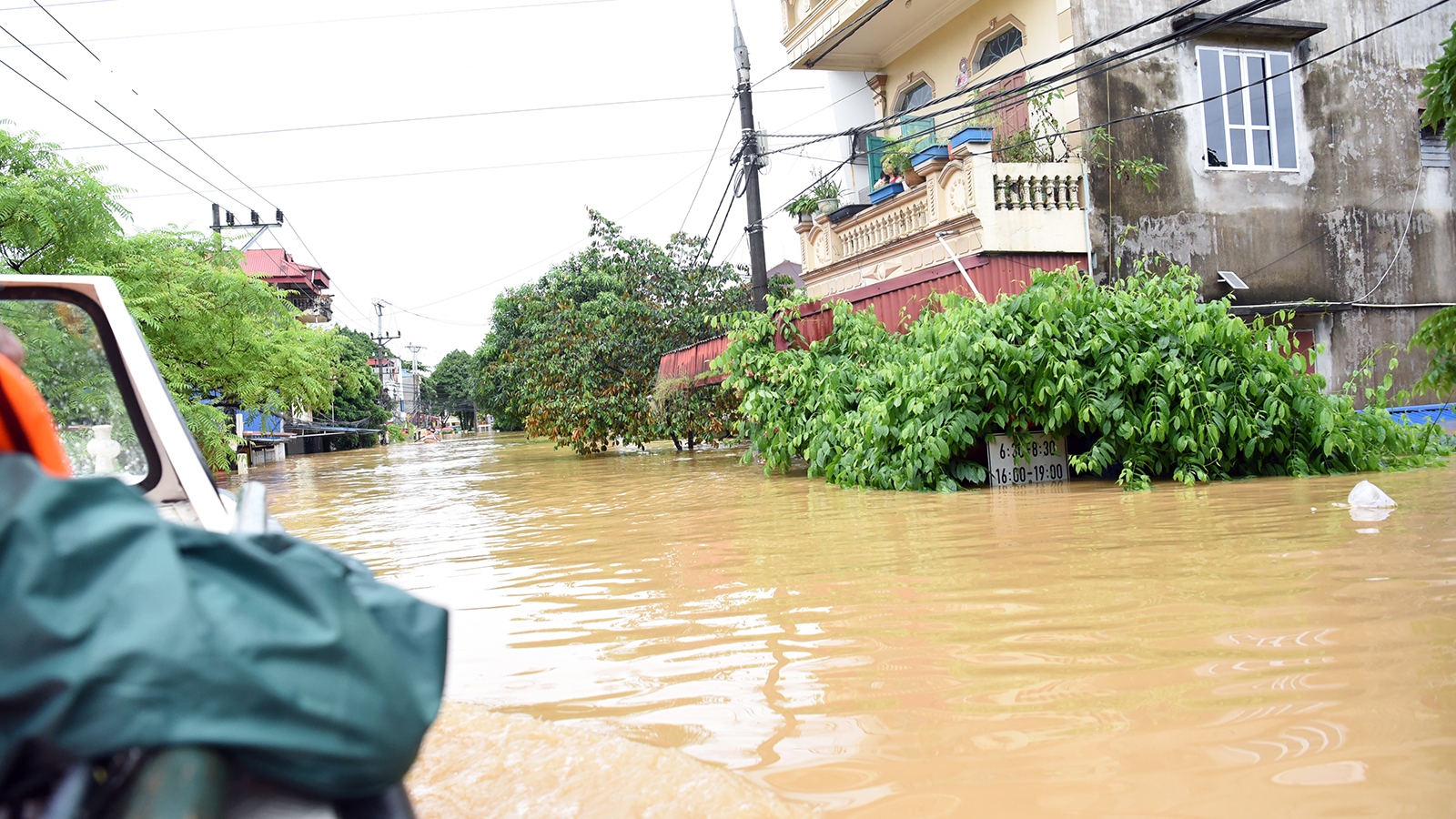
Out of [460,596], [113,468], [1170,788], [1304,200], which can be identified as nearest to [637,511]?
[460,596]

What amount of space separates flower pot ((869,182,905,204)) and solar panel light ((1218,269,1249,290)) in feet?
16.5

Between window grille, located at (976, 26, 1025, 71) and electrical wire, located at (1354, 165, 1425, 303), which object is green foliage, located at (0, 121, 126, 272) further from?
electrical wire, located at (1354, 165, 1425, 303)

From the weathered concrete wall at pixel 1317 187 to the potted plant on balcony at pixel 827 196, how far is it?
16.1 ft

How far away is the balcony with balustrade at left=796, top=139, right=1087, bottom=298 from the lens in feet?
47.0

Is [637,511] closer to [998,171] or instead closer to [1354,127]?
[998,171]

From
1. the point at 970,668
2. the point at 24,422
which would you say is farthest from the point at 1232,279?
the point at 24,422

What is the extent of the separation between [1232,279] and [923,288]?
4.70 m

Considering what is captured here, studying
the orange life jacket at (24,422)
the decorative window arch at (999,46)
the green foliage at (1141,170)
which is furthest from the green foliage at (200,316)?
the green foliage at (1141,170)

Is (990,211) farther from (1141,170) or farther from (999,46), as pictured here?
(999,46)

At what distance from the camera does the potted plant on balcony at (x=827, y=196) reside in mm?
18406

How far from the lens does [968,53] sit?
16891 millimetres

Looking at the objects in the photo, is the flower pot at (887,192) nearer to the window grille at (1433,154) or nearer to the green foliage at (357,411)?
the window grille at (1433,154)

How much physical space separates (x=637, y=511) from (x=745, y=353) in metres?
3.62

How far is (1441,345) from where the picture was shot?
4.28 metres
